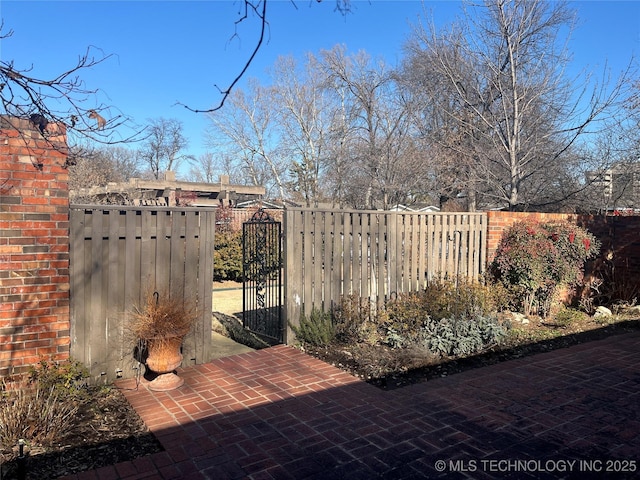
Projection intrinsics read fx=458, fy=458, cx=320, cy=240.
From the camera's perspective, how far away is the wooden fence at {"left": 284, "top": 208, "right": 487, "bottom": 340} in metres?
6.14

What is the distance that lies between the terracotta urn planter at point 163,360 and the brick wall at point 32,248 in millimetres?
791

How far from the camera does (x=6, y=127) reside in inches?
155

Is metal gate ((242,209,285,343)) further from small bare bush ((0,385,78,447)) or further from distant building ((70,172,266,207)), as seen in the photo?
distant building ((70,172,266,207))

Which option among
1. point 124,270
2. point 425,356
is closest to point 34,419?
point 124,270

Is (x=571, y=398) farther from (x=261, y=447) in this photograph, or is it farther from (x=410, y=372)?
(x=261, y=447)

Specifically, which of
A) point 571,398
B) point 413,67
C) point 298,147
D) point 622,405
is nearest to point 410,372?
point 571,398

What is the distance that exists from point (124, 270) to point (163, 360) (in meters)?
1.03

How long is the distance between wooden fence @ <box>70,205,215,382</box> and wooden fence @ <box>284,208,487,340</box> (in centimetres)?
127

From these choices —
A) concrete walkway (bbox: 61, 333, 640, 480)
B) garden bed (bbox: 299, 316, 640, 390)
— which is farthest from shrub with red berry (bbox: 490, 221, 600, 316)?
concrete walkway (bbox: 61, 333, 640, 480)

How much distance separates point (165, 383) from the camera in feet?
14.9

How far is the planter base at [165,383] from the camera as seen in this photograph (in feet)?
14.8

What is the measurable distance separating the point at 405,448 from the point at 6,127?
418 cm

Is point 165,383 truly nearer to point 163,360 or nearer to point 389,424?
point 163,360

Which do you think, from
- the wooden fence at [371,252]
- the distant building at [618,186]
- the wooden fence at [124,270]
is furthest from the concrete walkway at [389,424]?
the distant building at [618,186]
